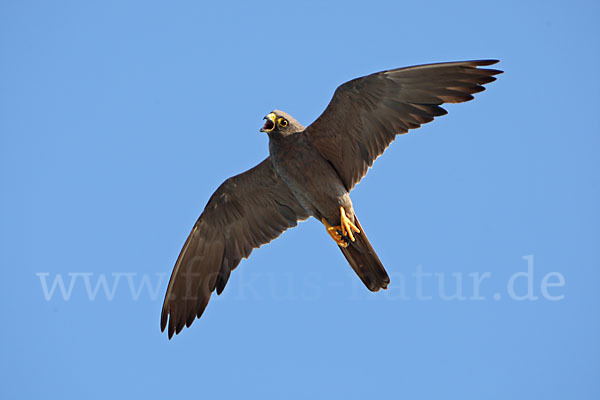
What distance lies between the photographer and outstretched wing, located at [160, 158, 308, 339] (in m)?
12.1

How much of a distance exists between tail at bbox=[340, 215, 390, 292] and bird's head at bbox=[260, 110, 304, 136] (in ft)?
5.70

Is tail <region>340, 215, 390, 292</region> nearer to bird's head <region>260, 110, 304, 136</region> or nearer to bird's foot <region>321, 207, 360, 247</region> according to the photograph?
bird's foot <region>321, 207, 360, 247</region>

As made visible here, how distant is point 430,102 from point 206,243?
473 centimetres

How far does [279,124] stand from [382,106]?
1.60 metres

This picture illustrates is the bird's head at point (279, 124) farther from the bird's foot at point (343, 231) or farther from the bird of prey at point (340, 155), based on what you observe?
the bird's foot at point (343, 231)

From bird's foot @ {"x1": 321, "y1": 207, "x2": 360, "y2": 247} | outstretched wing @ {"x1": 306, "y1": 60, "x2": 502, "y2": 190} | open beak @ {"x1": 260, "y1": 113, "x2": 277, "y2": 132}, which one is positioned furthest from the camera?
bird's foot @ {"x1": 321, "y1": 207, "x2": 360, "y2": 247}

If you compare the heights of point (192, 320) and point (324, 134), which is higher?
point (324, 134)

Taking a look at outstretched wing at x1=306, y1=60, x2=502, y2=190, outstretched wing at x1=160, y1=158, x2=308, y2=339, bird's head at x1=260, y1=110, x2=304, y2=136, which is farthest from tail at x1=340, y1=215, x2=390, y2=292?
bird's head at x1=260, y1=110, x2=304, y2=136

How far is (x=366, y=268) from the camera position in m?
11.0

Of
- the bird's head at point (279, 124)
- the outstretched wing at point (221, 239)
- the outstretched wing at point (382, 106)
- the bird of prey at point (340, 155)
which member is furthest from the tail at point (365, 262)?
the bird's head at point (279, 124)

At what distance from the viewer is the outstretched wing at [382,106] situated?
1029 centimetres

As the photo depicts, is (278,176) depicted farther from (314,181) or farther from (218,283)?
(218,283)

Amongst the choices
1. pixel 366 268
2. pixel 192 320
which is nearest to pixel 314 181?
pixel 366 268

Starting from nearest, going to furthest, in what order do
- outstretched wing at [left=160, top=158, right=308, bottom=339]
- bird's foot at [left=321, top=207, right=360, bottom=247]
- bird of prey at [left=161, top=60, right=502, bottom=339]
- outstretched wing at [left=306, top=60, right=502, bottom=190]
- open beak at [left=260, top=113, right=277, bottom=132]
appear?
outstretched wing at [left=306, top=60, right=502, bottom=190]
bird of prey at [left=161, top=60, right=502, bottom=339]
open beak at [left=260, top=113, right=277, bottom=132]
bird's foot at [left=321, top=207, right=360, bottom=247]
outstretched wing at [left=160, top=158, right=308, bottom=339]
